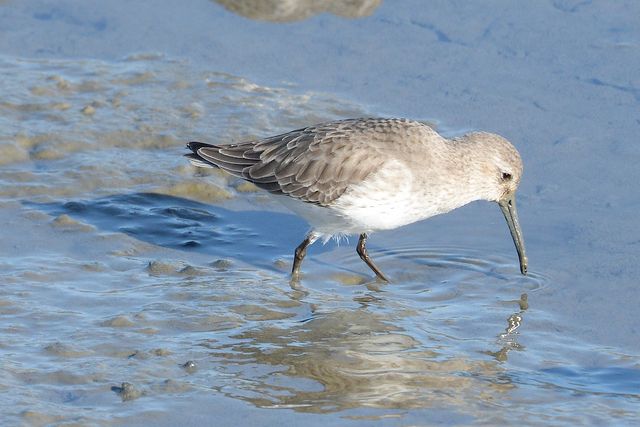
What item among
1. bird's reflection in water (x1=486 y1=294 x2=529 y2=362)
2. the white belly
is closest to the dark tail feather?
the white belly

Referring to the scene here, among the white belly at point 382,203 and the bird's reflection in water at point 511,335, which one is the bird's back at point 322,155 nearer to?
the white belly at point 382,203

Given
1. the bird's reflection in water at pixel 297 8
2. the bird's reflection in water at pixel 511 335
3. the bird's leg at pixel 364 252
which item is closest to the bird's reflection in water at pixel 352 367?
the bird's reflection in water at pixel 511 335

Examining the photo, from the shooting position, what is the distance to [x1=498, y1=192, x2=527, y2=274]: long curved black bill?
9.09m

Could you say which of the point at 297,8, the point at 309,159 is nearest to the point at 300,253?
the point at 309,159

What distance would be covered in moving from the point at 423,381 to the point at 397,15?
669 cm

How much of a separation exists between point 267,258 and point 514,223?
205cm

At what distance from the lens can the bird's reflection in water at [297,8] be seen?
1324cm

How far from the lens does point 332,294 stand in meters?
8.89

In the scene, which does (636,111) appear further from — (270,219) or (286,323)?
(286,323)

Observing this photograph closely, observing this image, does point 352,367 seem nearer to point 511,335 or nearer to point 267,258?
point 511,335

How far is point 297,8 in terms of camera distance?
1334 cm

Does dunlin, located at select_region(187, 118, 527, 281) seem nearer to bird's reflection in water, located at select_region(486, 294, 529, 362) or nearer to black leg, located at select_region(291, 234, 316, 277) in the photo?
black leg, located at select_region(291, 234, 316, 277)

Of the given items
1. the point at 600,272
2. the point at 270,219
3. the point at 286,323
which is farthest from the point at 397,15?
the point at 286,323

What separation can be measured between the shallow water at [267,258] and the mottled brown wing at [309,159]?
2.08 feet
